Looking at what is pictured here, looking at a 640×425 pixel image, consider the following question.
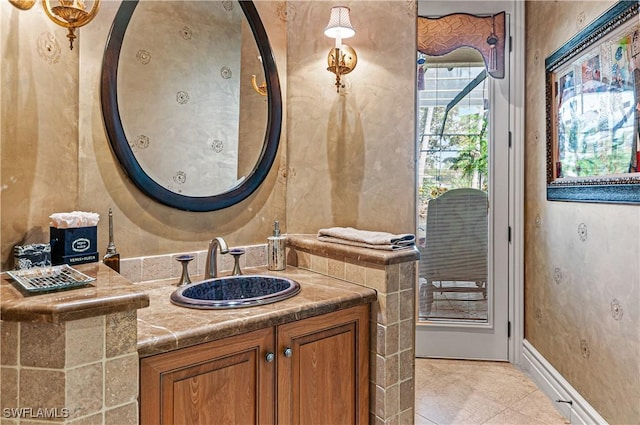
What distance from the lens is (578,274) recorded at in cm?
212

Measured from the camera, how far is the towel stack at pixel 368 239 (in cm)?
159

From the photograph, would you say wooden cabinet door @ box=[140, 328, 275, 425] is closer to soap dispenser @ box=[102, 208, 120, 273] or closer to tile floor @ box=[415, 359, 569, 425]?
soap dispenser @ box=[102, 208, 120, 273]

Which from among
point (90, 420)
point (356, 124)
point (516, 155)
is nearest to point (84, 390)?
point (90, 420)

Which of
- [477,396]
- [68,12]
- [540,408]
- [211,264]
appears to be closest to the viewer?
[68,12]

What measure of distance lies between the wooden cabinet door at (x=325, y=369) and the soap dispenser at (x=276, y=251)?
48cm

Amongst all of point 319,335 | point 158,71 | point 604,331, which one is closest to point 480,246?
point 604,331

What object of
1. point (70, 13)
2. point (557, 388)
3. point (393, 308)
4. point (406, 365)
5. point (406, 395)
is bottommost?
point (557, 388)

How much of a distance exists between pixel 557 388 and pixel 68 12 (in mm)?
2916

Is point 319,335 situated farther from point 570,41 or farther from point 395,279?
point 570,41

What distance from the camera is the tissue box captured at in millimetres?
1385

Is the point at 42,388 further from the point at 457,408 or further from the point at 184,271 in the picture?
the point at 457,408

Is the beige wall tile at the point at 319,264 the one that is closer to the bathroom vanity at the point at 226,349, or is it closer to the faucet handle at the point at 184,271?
the bathroom vanity at the point at 226,349

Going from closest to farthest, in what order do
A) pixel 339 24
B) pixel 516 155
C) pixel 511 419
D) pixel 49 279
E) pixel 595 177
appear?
pixel 49 279 < pixel 339 24 < pixel 595 177 < pixel 511 419 < pixel 516 155

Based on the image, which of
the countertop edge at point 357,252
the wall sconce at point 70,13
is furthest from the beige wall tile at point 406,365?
the wall sconce at point 70,13
